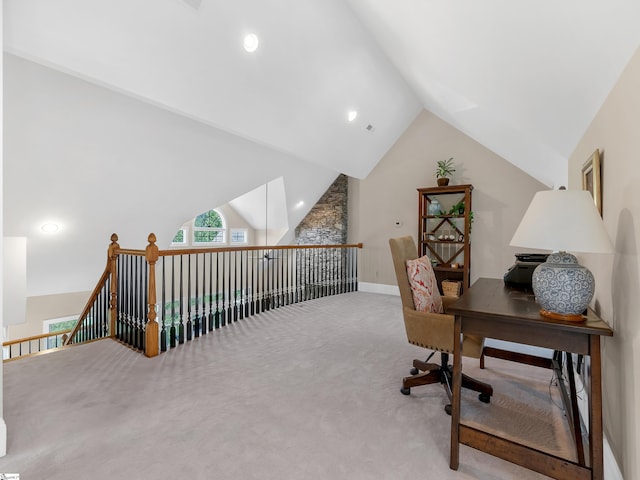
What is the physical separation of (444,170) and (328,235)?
3.06m

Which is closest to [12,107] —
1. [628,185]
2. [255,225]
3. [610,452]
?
[628,185]

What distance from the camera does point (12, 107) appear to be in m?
3.24

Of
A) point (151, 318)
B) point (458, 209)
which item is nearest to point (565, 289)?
point (151, 318)

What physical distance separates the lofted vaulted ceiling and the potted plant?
1.07m

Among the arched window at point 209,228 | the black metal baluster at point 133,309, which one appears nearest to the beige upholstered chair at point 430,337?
the black metal baluster at point 133,309

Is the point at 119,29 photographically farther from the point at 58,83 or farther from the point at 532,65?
the point at 532,65

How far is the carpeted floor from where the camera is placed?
1596 millimetres

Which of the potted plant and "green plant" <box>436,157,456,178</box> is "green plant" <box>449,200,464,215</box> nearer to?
the potted plant

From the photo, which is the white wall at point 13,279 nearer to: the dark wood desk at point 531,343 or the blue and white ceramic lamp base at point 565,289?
the dark wood desk at point 531,343

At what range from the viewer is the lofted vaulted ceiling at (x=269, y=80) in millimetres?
1809

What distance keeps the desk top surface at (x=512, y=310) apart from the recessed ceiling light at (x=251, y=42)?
10.1ft

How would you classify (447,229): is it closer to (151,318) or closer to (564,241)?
(564,241)

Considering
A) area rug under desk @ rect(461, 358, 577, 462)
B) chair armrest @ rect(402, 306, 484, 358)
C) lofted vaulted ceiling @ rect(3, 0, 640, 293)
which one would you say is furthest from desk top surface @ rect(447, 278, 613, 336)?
lofted vaulted ceiling @ rect(3, 0, 640, 293)

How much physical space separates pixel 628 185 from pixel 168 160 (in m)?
4.94
